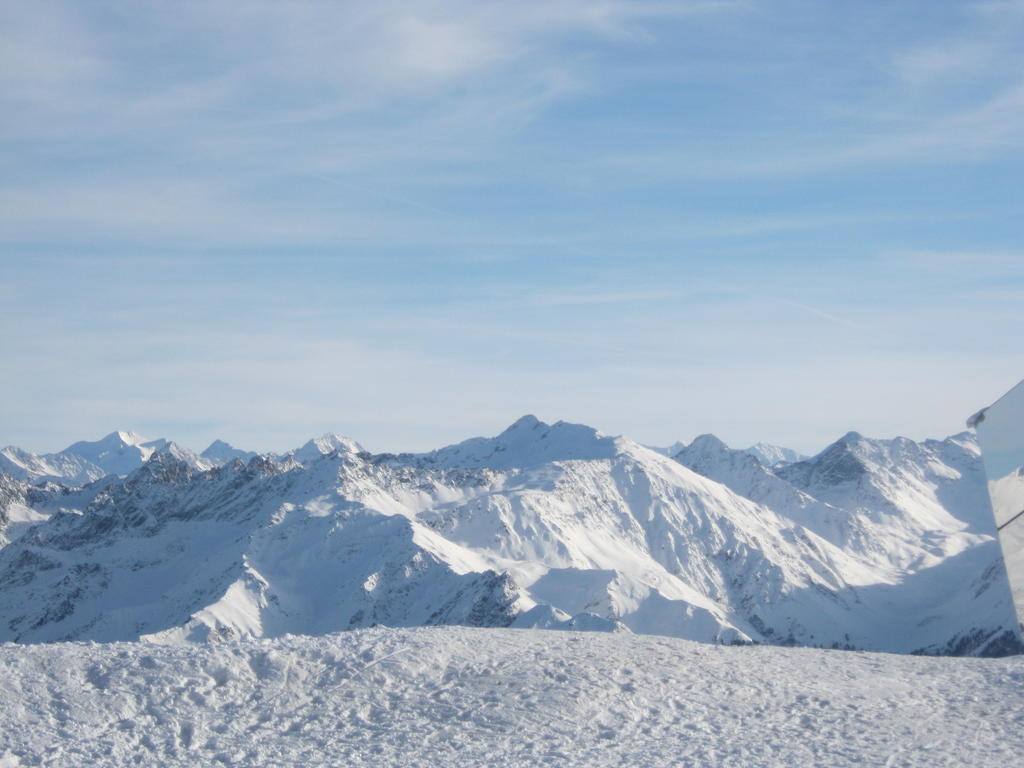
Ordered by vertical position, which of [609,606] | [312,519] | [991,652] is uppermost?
[312,519]

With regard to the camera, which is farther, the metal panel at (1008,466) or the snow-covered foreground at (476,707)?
the snow-covered foreground at (476,707)

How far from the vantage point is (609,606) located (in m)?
170

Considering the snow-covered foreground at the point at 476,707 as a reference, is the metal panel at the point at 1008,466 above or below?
above

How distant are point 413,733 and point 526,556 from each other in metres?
176

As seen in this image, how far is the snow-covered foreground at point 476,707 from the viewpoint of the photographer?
22969mm

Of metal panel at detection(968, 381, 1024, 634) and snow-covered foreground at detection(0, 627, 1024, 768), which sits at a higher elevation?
metal panel at detection(968, 381, 1024, 634)

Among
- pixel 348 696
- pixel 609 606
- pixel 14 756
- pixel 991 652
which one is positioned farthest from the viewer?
pixel 991 652

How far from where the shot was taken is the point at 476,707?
25.6m

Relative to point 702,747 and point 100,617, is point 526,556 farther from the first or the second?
point 702,747

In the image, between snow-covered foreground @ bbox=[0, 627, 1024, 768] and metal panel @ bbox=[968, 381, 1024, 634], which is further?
snow-covered foreground @ bbox=[0, 627, 1024, 768]

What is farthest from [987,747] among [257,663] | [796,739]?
[257,663]

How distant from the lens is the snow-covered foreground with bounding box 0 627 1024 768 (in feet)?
75.4

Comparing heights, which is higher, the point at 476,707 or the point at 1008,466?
the point at 1008,466

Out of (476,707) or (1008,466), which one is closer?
(1008,466)
